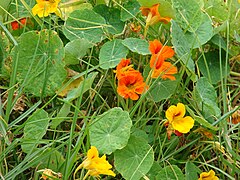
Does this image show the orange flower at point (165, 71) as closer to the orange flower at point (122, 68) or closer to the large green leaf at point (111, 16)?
the orange flower at point (122, 68)

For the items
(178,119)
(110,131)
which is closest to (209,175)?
(178,119)

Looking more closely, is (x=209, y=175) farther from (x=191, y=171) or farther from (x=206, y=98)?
(x=206, y=98)

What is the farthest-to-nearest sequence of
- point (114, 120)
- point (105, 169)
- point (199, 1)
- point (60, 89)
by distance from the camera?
point (199, 1), point (60, 89), point (114, 120), point (105, 169)

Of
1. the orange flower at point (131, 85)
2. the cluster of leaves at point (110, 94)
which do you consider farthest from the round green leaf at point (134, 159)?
the orange flower at point (131, 85)

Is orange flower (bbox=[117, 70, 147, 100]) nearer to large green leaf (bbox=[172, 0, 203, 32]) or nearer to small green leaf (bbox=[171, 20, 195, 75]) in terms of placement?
small green leaf (bbox=[171, 20, 195, 75])

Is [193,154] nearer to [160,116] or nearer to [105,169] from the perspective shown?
[160,116]

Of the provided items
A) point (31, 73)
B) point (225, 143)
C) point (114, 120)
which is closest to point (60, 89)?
point (31, 73)
